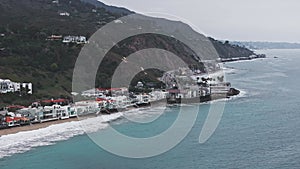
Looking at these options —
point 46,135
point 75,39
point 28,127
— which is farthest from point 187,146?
point 75,39

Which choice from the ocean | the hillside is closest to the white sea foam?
the ocean

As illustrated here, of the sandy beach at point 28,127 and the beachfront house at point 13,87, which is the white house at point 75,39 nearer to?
the beachfront house at point 13,87

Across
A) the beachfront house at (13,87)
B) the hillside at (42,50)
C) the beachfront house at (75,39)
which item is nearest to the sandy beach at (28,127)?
the hillside at (42,50)

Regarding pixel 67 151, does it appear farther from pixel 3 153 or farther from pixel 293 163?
pixel 293 163

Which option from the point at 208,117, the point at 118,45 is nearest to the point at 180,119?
the point at 208,117

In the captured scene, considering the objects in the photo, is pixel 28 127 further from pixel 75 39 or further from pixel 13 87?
pixel 75 39
